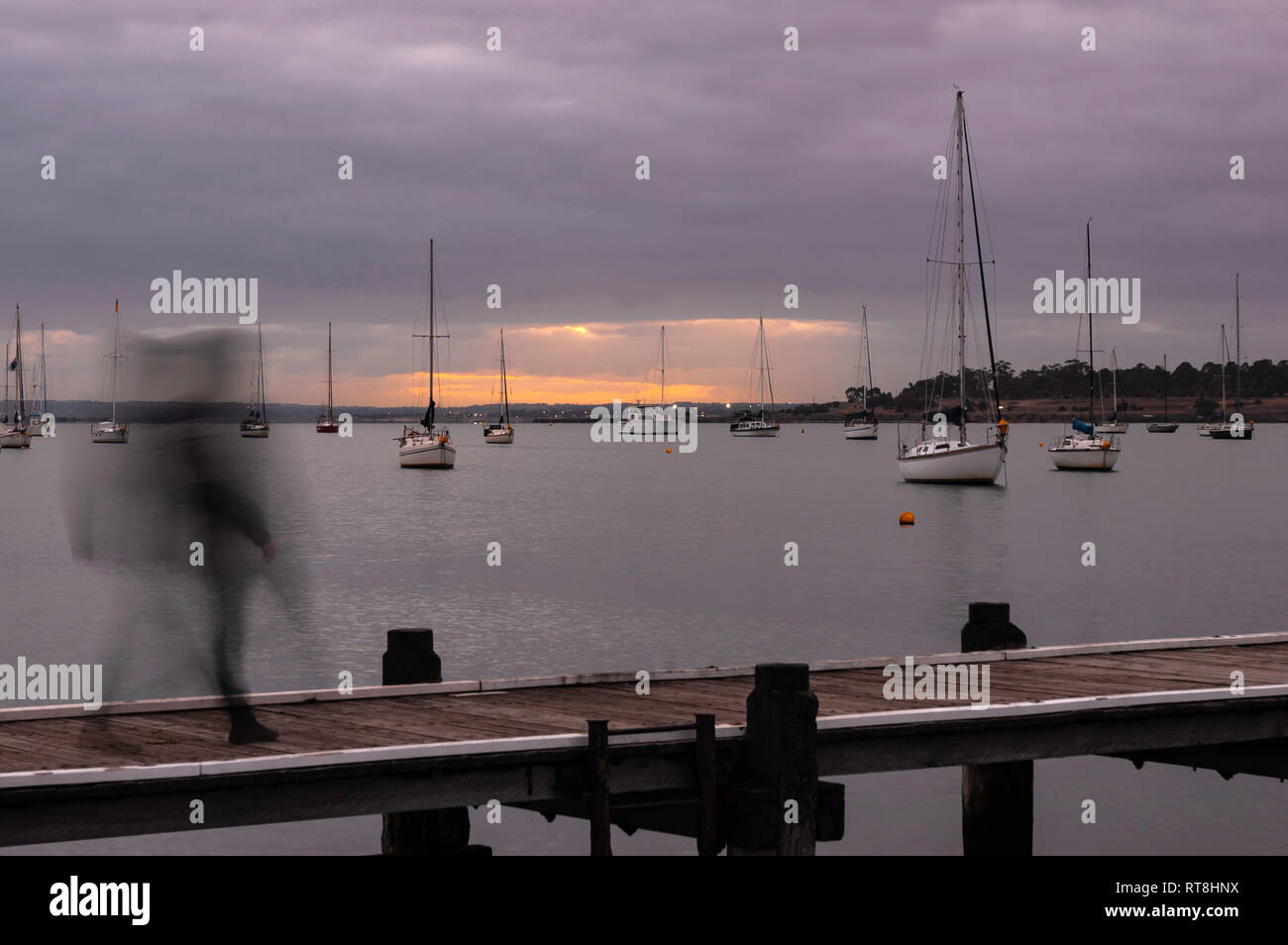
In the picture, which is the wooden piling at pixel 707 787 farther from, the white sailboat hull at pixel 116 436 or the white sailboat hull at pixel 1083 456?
the white sailboat hull at pixel 1083 456

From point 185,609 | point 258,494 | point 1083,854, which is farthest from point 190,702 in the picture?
point 185,609

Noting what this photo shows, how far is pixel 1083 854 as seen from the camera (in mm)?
17781

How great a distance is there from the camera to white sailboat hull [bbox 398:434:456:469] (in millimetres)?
122188

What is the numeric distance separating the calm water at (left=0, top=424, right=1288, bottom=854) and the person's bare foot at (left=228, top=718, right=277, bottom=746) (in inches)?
56.1

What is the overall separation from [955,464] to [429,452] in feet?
171

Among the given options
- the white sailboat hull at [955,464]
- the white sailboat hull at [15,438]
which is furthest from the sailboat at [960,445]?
the white sailboat hull at [15,438]

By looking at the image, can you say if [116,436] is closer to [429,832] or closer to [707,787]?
[429,832]

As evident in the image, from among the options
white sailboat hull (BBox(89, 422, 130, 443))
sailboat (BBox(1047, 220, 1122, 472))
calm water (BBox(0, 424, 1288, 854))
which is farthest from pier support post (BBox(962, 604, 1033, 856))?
sailboat (BBox(1047, 220, 1122, 472))

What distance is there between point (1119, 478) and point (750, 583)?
82292 millimetres

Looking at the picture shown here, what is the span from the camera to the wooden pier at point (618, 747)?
1030 cm

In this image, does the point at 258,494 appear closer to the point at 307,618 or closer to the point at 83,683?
the point at 83,683

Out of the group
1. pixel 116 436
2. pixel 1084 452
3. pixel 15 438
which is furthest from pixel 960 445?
pixel 15 438

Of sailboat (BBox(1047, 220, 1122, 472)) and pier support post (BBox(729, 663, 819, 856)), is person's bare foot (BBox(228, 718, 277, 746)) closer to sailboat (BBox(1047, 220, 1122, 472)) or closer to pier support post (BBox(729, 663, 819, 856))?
pier support post (BBox(729, 663, 819, 856))
